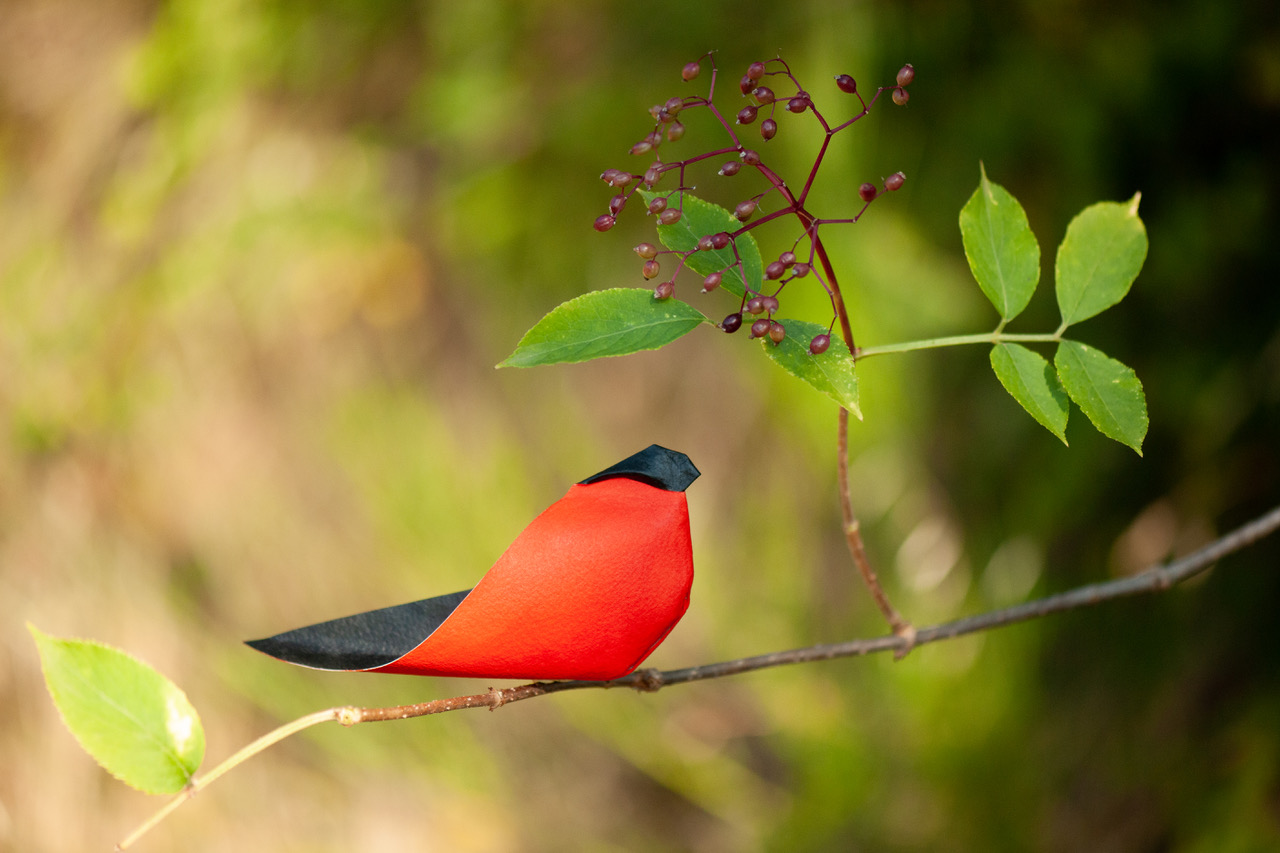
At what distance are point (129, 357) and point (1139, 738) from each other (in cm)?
84

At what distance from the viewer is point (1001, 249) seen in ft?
0.61

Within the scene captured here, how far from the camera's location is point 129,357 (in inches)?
25.4

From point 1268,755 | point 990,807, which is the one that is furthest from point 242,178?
point 1268,755

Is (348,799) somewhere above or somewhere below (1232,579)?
below

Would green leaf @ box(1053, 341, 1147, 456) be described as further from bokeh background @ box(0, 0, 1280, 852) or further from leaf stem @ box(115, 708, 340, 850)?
bokeh background @ box(0, 0, 1280, 852)

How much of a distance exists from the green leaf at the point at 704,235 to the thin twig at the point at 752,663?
0.08m

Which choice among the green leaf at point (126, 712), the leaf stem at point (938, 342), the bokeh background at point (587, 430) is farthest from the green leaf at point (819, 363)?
the bokeh background at point (587, 430)

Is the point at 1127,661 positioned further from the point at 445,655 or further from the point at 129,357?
the point at 129,357

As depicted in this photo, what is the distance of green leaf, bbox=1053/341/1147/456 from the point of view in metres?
0.16

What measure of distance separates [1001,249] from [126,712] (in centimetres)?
21

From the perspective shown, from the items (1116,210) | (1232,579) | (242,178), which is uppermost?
(242,178)

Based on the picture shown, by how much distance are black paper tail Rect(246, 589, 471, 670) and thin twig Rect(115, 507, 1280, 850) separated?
0.01m

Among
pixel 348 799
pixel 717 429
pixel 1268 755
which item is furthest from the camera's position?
pixel 717 429

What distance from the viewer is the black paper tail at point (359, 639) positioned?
0.14 meters
